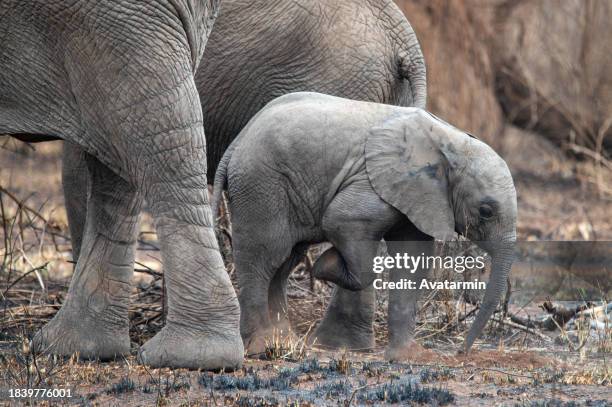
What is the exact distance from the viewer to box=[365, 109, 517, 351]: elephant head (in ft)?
16.6

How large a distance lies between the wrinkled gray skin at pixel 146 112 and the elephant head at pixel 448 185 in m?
0.82

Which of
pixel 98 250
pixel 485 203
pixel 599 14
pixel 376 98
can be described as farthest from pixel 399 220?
pixel 599 14

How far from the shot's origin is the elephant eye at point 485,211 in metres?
5.06

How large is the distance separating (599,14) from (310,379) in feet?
28.3

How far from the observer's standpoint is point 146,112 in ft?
14.8

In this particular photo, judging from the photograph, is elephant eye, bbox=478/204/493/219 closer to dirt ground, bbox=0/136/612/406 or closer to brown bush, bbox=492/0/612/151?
dirt ground, bbox=0/136/612/406

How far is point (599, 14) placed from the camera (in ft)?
40.2

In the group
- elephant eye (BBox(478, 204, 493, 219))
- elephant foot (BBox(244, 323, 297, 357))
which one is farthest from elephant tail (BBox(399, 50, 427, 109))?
elephant foot (BBox(244, 323, 297, 357))

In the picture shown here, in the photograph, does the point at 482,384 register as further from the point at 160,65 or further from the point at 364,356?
the point at 160,65

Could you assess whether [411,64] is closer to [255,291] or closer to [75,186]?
[255,291]

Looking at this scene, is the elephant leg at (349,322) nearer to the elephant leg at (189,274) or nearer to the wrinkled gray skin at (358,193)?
the wrinkled gray skin at (358,193)

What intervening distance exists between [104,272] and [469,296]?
186 cm

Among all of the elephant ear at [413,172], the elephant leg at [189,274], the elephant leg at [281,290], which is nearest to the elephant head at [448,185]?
the elephant ear at [413,172]

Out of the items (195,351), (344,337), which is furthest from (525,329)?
(195,351)
